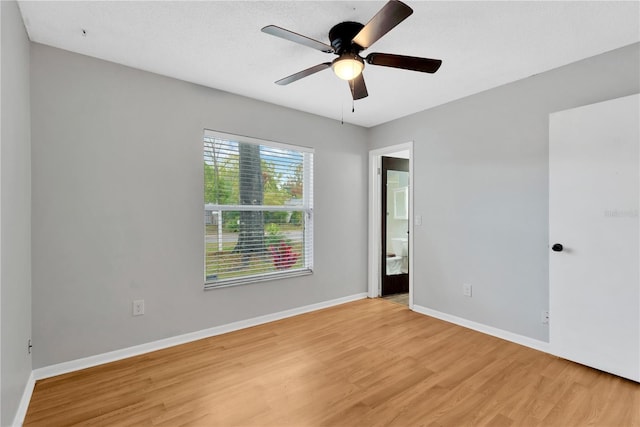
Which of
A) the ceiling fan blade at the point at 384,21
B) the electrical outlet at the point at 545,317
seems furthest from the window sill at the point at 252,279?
the ceiling fan blade at the point at 384,21

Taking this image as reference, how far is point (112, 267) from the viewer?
250cm

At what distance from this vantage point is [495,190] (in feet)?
9.95

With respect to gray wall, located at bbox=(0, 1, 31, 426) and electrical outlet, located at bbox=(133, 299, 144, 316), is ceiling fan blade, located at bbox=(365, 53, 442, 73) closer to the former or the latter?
gray wall, located at bbox=(0, 1, 31, 426)

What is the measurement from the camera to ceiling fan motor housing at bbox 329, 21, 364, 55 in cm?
194

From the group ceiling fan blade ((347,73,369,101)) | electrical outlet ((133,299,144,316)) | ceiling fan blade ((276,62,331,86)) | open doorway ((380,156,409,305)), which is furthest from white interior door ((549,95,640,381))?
electrical outlet ((133,299,144,316))

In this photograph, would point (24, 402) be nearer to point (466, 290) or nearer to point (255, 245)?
point (255, 245)

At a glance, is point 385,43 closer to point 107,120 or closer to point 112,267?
point 107,120

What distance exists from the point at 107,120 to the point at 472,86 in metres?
3.35

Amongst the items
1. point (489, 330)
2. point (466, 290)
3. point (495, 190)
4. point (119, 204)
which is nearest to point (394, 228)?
point (466, 290)

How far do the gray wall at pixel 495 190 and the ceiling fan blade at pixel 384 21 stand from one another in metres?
1.93

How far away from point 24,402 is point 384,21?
3.08 m

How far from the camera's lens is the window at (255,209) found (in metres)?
3.08

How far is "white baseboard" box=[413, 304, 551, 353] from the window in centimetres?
154

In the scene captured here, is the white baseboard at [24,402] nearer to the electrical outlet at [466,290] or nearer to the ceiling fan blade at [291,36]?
the ceiling fan blade at [291,36]
